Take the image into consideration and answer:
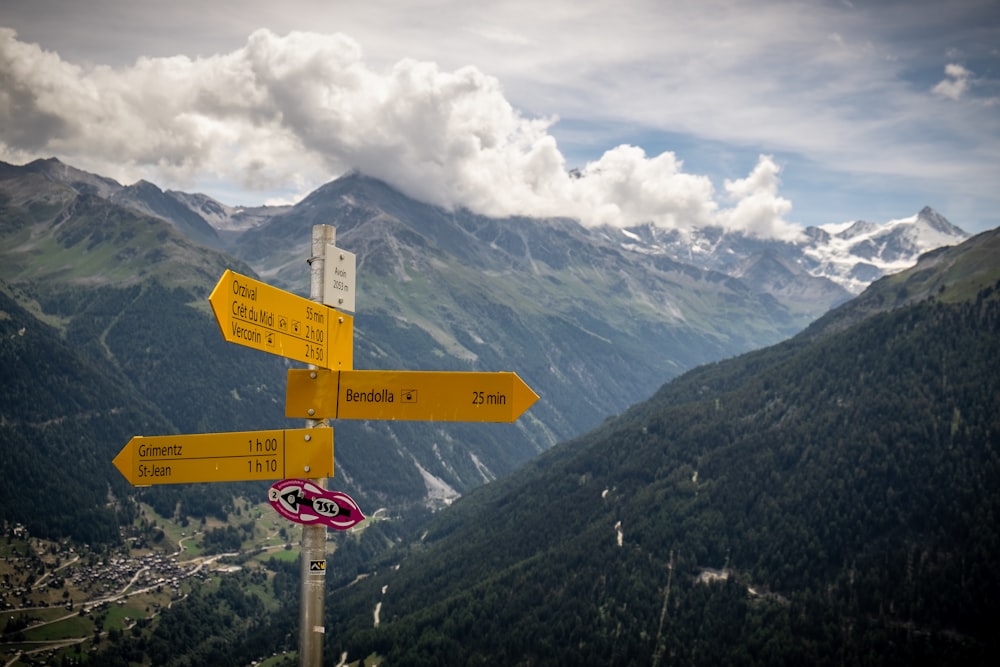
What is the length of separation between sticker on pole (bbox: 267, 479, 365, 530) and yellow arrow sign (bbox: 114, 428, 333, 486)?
0.29m

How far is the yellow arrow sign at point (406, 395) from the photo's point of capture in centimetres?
1547

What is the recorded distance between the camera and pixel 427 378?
1596cm

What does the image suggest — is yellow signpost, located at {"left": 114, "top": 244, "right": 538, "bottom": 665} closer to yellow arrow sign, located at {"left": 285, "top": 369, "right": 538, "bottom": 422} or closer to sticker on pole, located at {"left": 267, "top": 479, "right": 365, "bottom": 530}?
yellow arrow sign, located at {"left": 285, "top": 369, "right": 538, "bottom": 422}

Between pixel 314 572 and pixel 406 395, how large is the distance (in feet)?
11.9

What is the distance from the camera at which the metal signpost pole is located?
14586 millimetres

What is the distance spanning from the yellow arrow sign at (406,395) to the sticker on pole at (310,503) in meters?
1.37

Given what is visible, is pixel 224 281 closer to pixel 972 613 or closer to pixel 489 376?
pixel 489 376

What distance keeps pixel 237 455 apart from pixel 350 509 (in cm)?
262

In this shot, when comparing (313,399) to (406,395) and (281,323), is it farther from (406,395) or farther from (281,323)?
(406,395)

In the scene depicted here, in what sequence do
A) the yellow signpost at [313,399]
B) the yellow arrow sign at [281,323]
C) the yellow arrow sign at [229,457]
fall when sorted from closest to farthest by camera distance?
the yellow arrow sign at [281,323], the yellow signpost at [313,399], the yellow arrow sign at [229,457]

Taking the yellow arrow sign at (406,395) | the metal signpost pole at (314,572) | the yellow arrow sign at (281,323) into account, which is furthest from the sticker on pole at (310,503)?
the yellow arrow sign at (281,323)

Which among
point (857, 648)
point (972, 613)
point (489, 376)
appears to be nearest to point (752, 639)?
point (857, 648)

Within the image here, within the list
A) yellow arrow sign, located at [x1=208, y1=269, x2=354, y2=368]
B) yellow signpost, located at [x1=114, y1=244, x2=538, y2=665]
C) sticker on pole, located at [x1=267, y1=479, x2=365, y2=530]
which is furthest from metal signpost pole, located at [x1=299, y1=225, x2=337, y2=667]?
yellow arrow sign, located at [x1=208, y1=269, x2=354, y2=368]

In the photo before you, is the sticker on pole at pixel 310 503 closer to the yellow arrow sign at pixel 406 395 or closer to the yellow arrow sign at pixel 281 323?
the yellow arrow sign at pixel 406 395
